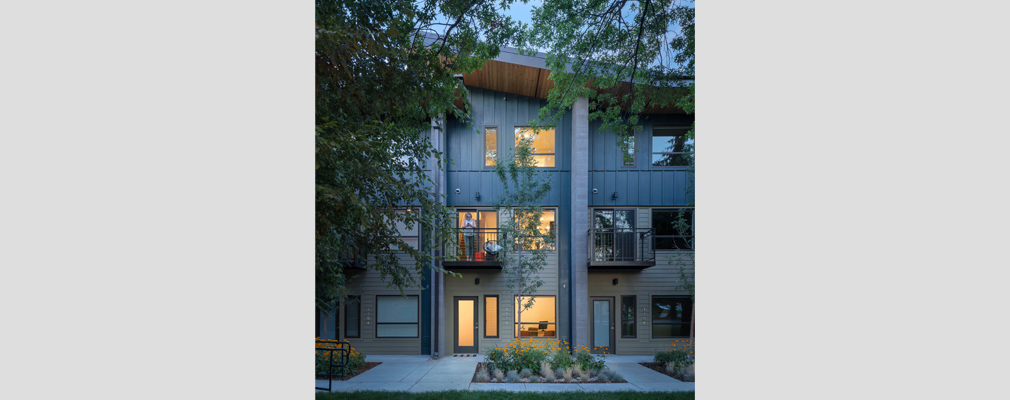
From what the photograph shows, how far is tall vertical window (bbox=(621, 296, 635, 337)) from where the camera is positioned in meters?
10.5

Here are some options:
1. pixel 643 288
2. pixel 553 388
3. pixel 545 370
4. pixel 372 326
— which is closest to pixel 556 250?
pixel 643 288

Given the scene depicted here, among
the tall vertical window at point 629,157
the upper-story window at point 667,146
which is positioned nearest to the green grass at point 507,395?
the tall vertical window at point 629,157

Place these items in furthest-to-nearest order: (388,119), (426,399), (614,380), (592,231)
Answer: (592,231), (614,380), (426,399), (388,119)

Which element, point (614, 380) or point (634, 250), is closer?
point (614, 380)

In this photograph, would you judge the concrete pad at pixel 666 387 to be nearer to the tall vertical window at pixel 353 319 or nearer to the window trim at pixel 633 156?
the window trim at pixel 633 156

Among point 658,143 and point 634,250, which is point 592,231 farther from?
point 658,143

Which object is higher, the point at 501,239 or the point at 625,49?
the point at 625,49

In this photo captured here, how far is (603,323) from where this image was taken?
10.6 metres

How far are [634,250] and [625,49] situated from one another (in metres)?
6.50

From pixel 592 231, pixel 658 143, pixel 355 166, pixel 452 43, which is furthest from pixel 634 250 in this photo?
pixel 355 166

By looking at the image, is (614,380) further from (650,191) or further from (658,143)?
(658,143)
